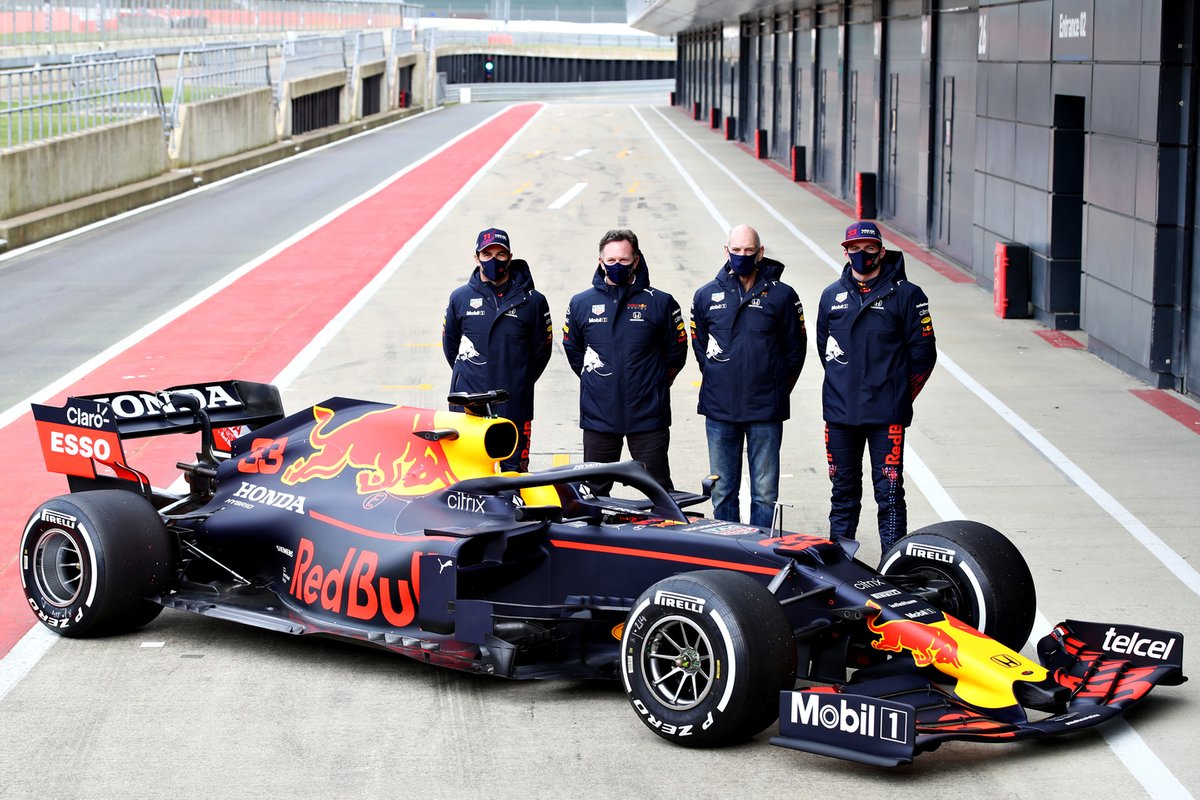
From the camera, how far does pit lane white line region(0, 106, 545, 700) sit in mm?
8188

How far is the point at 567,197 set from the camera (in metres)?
32.4

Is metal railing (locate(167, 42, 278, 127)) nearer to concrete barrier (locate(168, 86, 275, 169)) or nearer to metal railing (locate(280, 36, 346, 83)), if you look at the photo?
concrete barrier (locate(168, 86, 275, 169))

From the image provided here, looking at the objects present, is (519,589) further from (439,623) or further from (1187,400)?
(1187,400)

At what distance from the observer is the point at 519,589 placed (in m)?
7.80

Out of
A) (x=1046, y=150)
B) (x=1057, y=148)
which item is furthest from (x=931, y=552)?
(x=1046, y=150)

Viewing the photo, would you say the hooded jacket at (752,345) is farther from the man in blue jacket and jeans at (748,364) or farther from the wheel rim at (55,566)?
the wheel rim at (55,566)

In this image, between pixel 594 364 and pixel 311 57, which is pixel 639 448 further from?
pixel 311 57

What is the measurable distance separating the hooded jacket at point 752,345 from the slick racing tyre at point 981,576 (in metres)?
2.00

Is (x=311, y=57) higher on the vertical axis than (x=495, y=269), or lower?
higher

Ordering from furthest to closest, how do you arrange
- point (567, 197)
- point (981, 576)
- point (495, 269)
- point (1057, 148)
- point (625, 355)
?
point (567, 197) < point (1057, 148) < point (495, 269) < point (625, 355) < point (981, 576)

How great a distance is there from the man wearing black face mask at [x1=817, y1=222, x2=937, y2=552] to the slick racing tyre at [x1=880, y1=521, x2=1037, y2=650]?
5.30 ft

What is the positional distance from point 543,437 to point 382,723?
19.9ft

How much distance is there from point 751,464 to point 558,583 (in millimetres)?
2501

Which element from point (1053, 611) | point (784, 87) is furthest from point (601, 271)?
point (784, 87)
